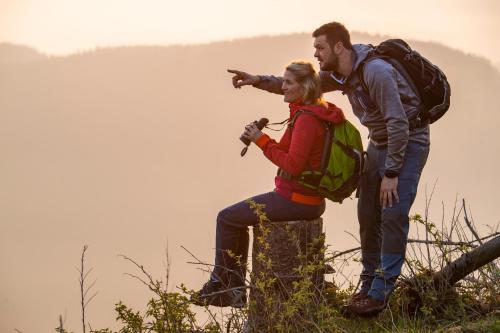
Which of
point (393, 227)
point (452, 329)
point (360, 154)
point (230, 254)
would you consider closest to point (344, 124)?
point (360, 154)

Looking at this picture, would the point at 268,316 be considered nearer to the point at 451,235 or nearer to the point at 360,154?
the point at 360,154

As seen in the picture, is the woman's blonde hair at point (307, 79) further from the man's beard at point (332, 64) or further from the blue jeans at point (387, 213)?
the blue jeans at point (387, 213)

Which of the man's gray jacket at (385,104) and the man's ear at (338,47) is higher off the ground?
the man's ear at (338,47)

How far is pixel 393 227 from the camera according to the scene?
621 cm

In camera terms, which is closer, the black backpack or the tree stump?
the black backpack

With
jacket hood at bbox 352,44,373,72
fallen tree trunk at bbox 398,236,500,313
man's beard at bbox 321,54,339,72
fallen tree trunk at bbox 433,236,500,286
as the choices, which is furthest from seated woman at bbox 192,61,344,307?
fallen tree trunk at bbox 433,236,500,286

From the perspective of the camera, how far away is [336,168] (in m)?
6.27

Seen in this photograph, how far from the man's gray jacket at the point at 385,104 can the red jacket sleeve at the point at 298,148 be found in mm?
396

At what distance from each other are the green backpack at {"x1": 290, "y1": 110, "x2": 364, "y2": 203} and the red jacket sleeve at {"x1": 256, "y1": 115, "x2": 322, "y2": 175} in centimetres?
7

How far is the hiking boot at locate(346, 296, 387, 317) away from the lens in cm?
633

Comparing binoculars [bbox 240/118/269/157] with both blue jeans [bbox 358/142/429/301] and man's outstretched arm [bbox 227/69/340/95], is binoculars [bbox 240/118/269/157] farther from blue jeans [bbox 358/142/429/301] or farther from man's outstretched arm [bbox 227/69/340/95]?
blue jeans [bbox 358/142/429/301]

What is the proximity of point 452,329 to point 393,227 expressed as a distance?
885 millimetres

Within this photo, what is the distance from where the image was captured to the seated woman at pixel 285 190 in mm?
6238

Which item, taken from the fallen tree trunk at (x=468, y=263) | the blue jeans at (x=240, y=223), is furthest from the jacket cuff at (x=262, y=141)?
the fallen tree trunk at (x=468, y=263)
